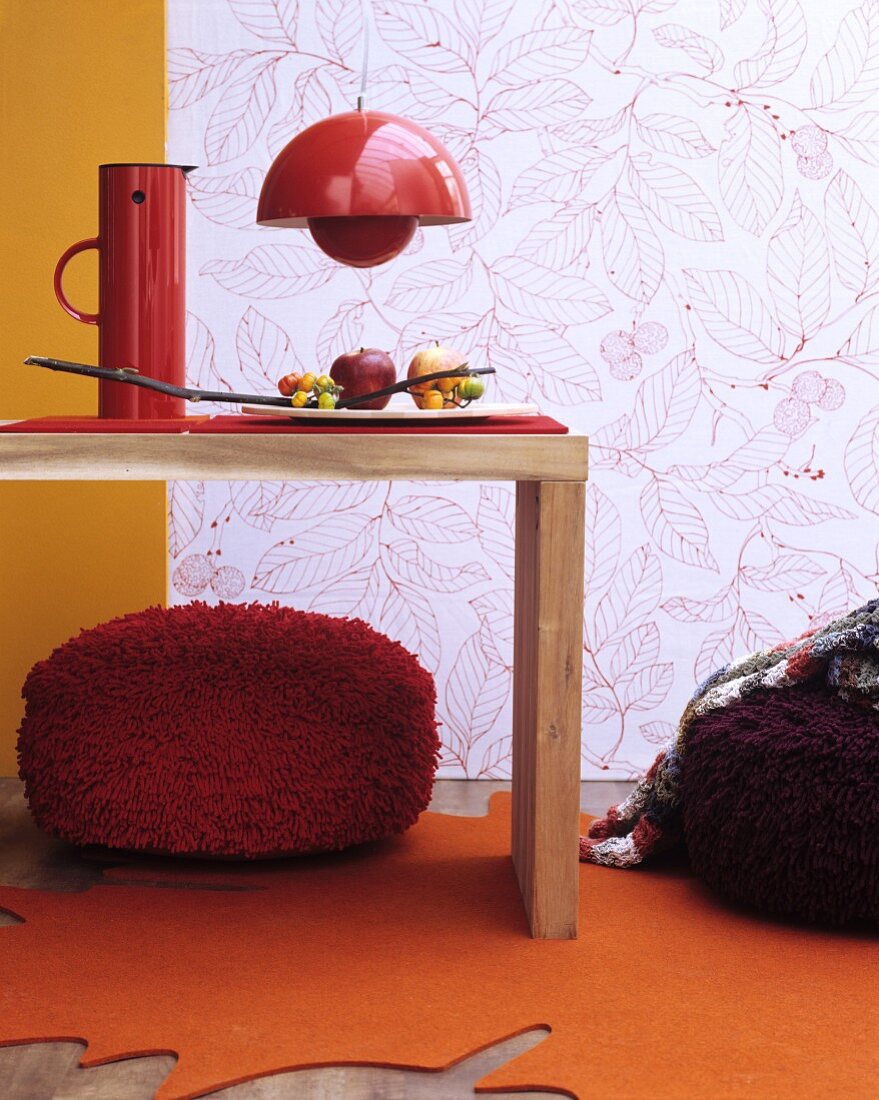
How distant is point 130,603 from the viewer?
2480 mm

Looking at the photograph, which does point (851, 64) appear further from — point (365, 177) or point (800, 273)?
point (365, 177)

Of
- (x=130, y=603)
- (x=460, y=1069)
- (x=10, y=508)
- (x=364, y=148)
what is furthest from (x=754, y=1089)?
(x=10, y=508)

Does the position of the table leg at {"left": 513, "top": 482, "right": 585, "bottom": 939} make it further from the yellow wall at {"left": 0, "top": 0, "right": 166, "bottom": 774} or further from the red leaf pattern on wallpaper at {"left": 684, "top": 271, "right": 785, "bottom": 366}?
the yellow wall at {"left": 0, "top": 0, "right": 166, "bottom": 774}

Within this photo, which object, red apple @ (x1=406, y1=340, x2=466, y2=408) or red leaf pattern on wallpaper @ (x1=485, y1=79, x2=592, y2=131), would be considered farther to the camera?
red leaf pattern on wallpaper @ (x1=485, y1=79, x2=592, y2=131)

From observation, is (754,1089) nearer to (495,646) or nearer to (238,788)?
(238,788)

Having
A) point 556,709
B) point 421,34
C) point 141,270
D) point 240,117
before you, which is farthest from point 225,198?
point 556,709

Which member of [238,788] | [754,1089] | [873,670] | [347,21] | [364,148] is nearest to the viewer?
[754,1089]

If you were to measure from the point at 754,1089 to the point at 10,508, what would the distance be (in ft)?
5.44

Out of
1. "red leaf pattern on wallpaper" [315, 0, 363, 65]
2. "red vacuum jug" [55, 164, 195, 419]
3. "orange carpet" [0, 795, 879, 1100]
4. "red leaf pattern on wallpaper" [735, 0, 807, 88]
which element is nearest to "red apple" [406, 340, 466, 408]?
"red vacuum jug" [55, 164, 195, 419]

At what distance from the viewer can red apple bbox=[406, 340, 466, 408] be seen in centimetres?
177

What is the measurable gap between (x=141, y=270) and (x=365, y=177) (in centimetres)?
37

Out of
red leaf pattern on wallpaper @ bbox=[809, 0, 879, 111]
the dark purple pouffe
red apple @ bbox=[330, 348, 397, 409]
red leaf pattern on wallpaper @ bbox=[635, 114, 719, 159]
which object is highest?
red leaf pattern on wallpaper @ bbox=[809, 0, 879, 111]

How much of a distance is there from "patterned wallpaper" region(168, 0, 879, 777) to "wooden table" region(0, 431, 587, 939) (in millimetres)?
797

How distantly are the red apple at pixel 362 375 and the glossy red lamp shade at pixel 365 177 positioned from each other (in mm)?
186
